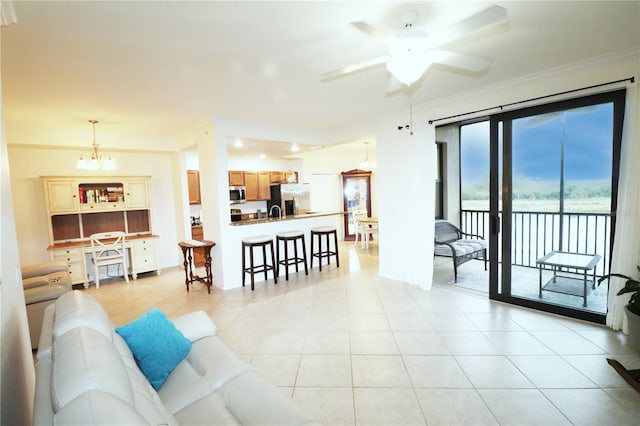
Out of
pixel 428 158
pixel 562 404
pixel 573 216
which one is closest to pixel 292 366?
pixel 562 404

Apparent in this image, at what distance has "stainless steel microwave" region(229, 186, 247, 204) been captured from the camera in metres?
6.94

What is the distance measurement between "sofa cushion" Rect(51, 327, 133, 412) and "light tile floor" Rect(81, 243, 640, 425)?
4.49ft

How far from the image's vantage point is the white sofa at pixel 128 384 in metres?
0.89

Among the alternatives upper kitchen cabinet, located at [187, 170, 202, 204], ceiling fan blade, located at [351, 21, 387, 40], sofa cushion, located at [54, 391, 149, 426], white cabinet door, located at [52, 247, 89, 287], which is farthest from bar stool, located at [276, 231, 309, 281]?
sofa cushion, located at [54, 391, 149, 426]

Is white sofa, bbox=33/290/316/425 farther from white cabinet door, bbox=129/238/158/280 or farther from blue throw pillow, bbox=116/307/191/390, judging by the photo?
white cabinet door, bbox=129/238/158/280

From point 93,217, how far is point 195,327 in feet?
15.5

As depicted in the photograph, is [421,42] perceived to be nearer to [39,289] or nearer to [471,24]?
[471,24]

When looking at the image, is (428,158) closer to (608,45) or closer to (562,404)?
(608,45)

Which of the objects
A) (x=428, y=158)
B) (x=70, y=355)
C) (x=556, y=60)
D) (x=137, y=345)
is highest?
(x=556, y=60)

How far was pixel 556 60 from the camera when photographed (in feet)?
9.20

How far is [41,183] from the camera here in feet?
16.1

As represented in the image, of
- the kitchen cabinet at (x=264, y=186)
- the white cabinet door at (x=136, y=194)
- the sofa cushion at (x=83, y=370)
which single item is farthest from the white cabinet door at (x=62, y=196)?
the sofa cushion at (x=83, y=370)

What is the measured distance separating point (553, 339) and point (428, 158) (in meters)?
2.44

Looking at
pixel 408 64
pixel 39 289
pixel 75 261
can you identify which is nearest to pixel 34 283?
pixel 39 289
